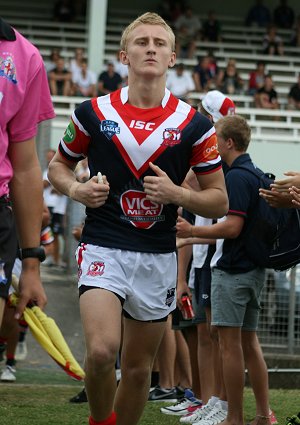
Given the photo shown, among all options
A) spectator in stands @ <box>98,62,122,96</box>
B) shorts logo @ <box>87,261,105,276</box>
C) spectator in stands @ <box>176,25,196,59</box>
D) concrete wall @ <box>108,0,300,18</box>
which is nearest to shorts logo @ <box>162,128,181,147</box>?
shorts logo @ <box>87,261,105,276</box>

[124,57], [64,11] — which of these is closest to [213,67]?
[64,11]

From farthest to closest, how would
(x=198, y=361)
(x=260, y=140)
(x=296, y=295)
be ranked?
(x=260, y=140)
(x=296, y=295)
(x=198, y=361)

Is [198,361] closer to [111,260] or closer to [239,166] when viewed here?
[239,166]

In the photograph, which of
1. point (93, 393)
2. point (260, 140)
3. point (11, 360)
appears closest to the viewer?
point (93, 393)

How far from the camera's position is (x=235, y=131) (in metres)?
7.60

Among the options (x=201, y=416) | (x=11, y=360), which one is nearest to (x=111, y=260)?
(x=201, y=416)

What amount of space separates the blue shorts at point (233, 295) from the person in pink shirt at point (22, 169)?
255 centimetres

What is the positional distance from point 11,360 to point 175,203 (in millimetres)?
4550

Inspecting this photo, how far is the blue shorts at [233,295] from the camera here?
7.21 meters

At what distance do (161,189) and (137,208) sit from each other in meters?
0.29

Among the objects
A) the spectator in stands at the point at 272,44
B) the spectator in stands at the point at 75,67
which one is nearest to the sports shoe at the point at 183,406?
the spectator in stands at the point at 75,67

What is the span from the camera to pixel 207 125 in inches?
240

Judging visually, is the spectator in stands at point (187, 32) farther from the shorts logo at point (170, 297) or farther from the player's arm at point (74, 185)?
the shorts logo at point (170, 297)

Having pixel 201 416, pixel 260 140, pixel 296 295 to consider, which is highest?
pixel 260 140
